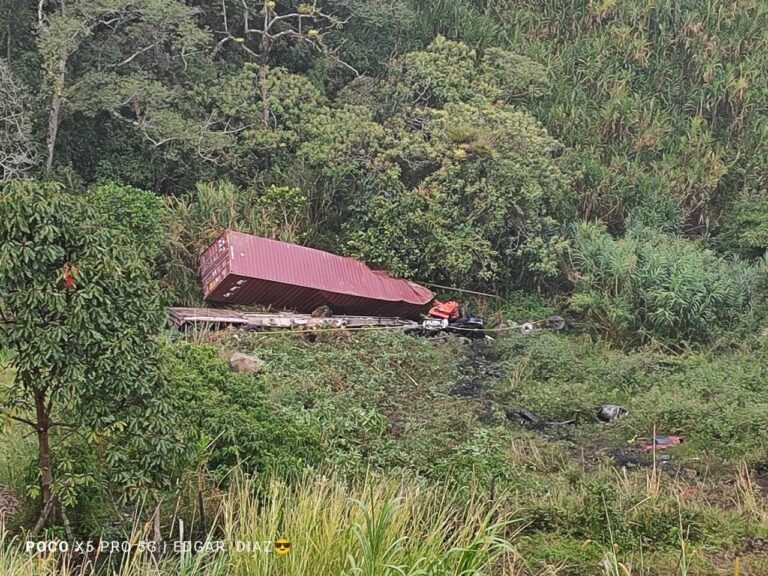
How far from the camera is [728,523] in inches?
196

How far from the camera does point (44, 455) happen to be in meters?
4.11

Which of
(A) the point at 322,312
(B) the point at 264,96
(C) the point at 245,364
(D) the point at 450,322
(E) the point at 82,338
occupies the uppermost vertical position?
(E) the point at 82,338

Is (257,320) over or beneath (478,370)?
over

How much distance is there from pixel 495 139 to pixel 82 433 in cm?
980

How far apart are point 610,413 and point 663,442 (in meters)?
0.81

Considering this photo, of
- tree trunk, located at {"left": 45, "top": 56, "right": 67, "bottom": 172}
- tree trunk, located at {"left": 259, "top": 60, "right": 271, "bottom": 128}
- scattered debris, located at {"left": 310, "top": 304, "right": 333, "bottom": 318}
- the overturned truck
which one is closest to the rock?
the overturned truck

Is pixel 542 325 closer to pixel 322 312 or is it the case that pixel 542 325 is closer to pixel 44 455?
pixel 322 312

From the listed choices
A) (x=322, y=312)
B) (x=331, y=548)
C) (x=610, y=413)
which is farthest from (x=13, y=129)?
(x=331, y=548)

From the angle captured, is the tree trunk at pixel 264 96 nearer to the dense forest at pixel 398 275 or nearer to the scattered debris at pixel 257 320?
the dense forest at pixel 398 275

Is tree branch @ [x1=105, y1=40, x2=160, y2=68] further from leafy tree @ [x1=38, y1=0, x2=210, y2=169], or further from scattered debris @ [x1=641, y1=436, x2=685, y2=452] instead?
scattered debris @ [x1=641, y1=436, x2=685, y2=452]

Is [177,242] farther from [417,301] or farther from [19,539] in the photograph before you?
[19,539]

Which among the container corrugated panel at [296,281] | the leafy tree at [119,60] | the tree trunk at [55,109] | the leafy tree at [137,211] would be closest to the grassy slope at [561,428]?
the container corrugated panel at [296,281]

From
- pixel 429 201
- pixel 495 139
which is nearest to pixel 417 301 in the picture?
pixel 429 201

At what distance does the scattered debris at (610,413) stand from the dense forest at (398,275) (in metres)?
0.32
